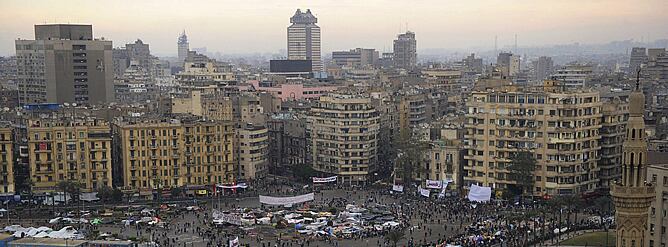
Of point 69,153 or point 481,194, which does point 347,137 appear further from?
point 69,153

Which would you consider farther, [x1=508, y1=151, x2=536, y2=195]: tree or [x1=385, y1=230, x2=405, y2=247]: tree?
[x1=508, y1=151, x2=536, y2=195]: tree

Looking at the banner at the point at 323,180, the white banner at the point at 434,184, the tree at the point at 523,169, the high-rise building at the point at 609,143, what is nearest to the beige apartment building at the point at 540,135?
the tree at the point at 523,169

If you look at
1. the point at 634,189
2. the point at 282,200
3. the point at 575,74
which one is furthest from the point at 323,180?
the point at 575,74

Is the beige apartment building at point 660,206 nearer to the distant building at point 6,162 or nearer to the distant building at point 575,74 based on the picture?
the distant building at point 6,162

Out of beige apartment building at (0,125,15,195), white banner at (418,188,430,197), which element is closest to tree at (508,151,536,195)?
white banner at (418,188,430,197)

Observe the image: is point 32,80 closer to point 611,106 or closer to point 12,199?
point 12,199

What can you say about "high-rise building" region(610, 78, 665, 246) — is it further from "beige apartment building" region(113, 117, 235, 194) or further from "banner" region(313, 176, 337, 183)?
"banner" region(313, 176, 337, 183)
